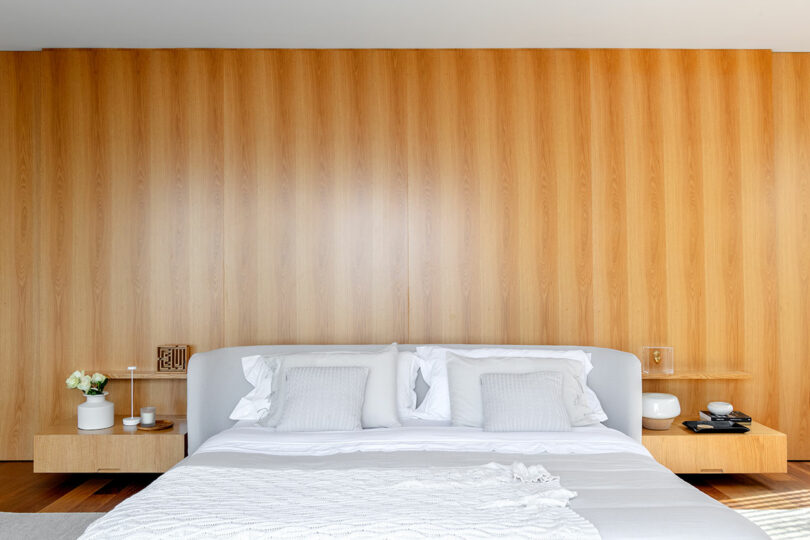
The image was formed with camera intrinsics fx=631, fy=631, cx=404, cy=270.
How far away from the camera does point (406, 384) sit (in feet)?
11.4

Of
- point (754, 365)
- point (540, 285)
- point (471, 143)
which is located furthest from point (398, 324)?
point (754, 365)

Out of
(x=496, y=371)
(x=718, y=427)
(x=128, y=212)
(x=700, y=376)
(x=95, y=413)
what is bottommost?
(x=718, y=427)

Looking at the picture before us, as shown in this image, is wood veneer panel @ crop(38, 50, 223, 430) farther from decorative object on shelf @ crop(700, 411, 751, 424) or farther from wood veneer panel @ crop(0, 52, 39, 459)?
decorative object on shelf @ crop(700, 411, 751, 424)

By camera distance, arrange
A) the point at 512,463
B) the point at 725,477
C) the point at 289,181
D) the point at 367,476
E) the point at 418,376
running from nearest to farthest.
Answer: the point at 367,476 < the point at 512,463 < the point at 418,376 < the point at 725,477 < the point at 289,181

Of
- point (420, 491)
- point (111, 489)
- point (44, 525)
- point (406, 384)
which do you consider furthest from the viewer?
point (111, 489)

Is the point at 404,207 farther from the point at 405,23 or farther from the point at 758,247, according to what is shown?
the point at 758,247

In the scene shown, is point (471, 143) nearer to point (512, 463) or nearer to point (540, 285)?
point (540, 285)

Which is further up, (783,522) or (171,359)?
Answer: (171,359)

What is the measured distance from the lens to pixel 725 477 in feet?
12.4

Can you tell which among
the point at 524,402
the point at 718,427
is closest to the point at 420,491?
the point at 524,402

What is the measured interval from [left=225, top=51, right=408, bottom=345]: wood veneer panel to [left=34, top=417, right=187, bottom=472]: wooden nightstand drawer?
76 cm

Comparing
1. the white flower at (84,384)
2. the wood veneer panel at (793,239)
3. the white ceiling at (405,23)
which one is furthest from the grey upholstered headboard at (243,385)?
the white ceiling at (405,23)

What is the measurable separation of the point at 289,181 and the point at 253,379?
1.28 meters

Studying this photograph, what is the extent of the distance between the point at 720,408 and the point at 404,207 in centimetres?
225
